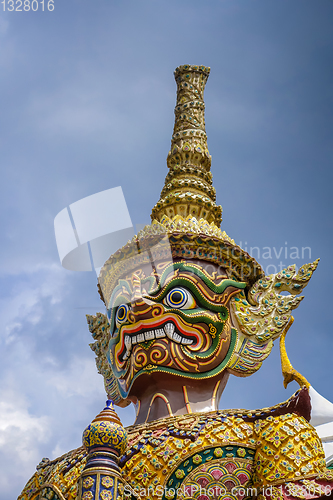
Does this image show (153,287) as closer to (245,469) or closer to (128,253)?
(128,253)

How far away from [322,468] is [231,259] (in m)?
2.92

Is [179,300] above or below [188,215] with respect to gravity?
below

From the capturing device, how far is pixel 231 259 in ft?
24.1

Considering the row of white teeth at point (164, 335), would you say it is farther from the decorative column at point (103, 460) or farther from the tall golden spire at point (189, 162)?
the tall golden spire at point (189, 162)

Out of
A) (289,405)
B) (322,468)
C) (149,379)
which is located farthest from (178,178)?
(322,468)

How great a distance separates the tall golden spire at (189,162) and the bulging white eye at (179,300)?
156 centimetres

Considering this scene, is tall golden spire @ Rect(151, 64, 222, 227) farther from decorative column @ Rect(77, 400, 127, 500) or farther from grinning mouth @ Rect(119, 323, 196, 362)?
decorative column @ Rect(77, 400, 127, 500)

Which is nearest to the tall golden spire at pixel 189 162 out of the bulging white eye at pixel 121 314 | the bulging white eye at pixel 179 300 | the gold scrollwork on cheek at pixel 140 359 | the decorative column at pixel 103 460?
the bulging white eye at pixel 179 300

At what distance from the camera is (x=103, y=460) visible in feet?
15.4

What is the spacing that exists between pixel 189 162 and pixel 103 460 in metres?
5.27

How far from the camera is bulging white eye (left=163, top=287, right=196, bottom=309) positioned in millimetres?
6762

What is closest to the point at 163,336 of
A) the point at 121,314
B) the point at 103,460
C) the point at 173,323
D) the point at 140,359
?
the point at 173,323

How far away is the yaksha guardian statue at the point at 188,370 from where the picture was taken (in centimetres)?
513

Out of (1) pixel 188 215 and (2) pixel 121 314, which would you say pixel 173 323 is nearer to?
(2) pixel 121 314
